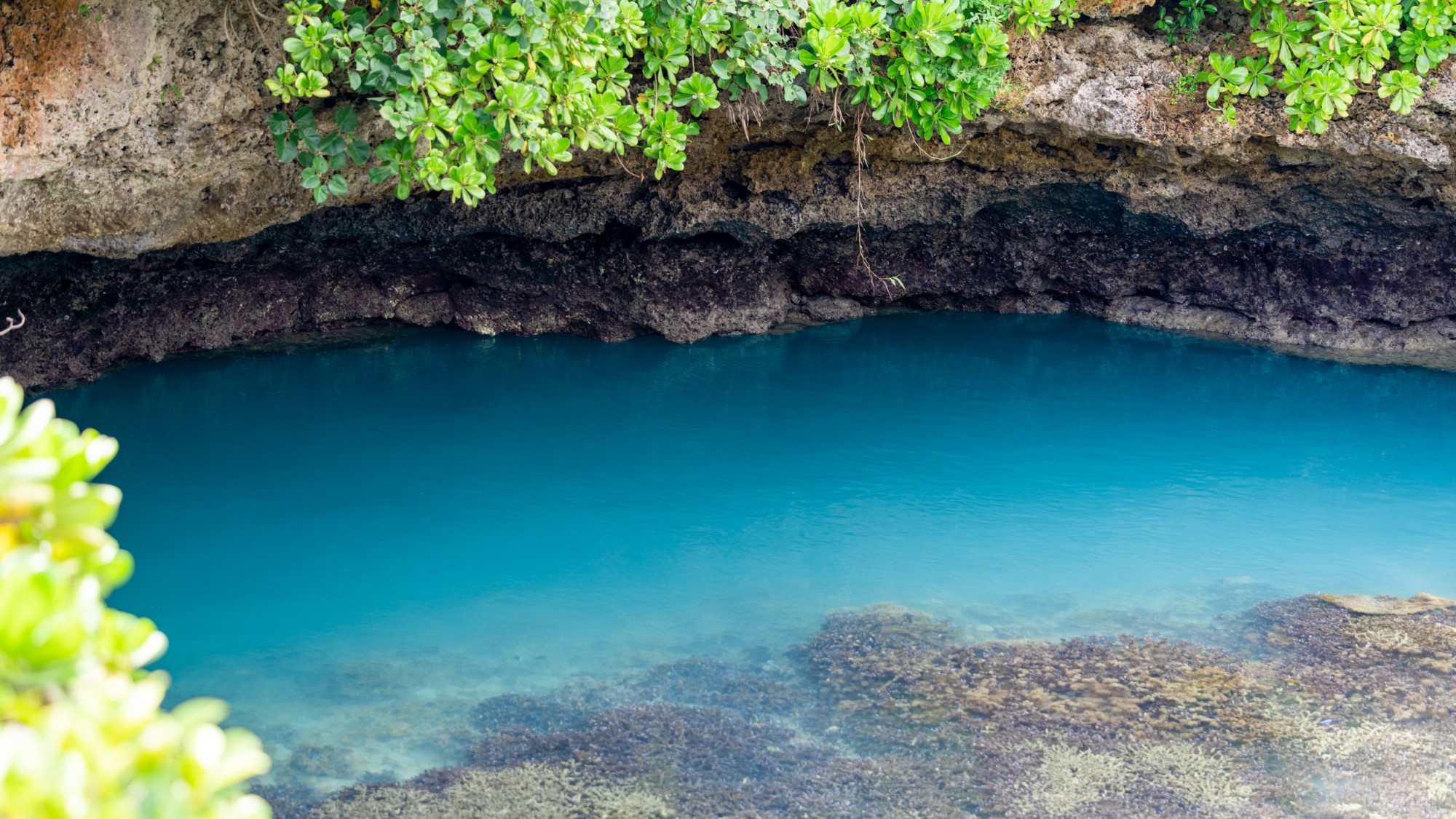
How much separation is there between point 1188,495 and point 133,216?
22.3 feet

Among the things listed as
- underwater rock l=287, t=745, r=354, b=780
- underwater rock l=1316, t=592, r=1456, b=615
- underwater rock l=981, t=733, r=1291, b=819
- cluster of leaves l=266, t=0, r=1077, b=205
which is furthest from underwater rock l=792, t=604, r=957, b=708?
cluster of leaves l=266, t=0, r=1077, b=205

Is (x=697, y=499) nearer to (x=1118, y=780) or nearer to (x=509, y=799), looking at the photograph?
(x=509, y=799)

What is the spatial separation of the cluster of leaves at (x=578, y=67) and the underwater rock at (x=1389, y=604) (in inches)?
134

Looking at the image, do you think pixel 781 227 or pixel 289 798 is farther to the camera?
pixel 781 227

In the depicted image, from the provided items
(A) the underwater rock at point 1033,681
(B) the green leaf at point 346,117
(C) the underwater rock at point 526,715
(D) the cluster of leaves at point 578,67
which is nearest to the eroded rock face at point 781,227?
(B) the green leaf at point 346,117

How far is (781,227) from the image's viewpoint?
9.32 metres

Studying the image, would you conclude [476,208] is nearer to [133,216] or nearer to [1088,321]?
[133,216]

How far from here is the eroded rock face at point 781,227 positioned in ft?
20.5

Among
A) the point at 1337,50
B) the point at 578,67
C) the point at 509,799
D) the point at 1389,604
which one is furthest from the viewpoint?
the point at 1337,50

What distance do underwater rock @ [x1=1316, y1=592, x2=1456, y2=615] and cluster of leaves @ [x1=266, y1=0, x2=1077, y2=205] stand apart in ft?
11.1

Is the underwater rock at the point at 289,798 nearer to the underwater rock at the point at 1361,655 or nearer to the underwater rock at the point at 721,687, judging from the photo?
the underwater rock at the point at 721,687

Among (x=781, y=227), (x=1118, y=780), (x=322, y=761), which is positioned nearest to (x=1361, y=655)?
(x=1118, y=780)

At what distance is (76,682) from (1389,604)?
609 centimetres

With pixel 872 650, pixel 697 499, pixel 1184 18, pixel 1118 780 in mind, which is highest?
pixel 1184 18
